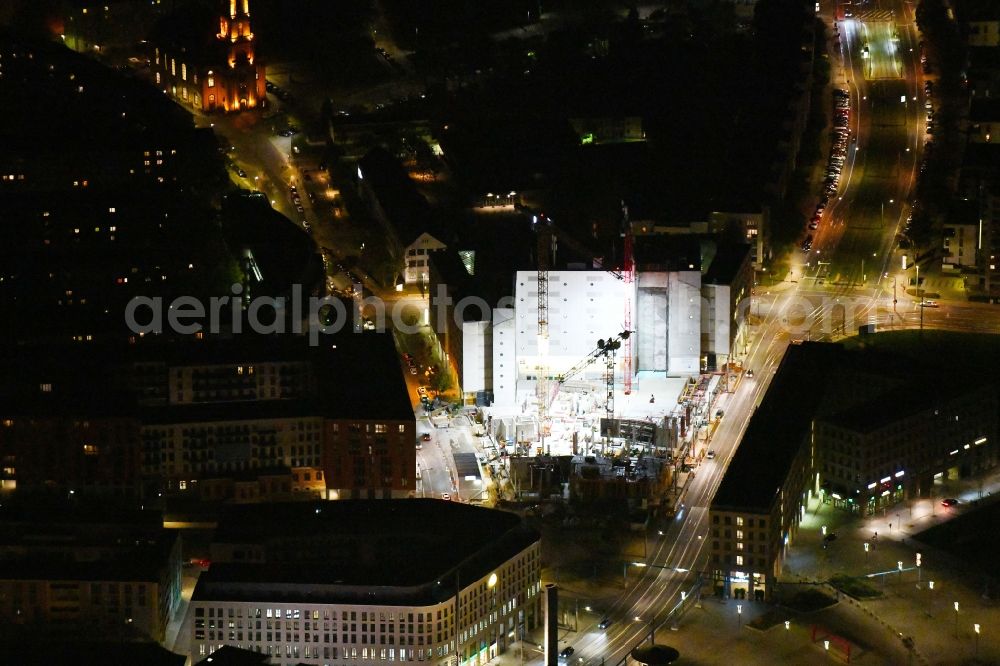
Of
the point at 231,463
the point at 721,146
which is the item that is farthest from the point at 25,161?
the point at 721,146

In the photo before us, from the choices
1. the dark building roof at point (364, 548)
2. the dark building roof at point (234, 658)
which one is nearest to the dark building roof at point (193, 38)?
the dark building roof at point (364, 548)

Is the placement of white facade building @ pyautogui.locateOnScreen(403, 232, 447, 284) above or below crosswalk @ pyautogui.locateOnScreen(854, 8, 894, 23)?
below

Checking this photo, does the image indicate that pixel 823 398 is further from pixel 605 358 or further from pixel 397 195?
pixel 397 195

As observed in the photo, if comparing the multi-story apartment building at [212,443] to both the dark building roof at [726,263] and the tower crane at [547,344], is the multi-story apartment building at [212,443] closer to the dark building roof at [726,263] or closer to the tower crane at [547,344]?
the tower crane at [547,344]

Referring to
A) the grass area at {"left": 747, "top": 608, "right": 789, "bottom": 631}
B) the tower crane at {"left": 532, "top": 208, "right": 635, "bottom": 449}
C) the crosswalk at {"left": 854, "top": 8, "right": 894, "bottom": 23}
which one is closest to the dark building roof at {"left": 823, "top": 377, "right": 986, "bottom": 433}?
the tower crane at {"left": 532, "top": 208, "right": 635, "bottom": 449}

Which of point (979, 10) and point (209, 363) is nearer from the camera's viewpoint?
point (209, 363)

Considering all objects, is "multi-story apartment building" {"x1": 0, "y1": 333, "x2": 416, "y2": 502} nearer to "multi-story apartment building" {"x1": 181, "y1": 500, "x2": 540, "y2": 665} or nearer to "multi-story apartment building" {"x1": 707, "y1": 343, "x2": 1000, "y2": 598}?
"multi-story apartment building" {"x1": 181, "y1": 500, "x2": 540, "y2": 665}

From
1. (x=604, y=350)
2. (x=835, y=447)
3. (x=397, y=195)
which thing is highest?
(x=397, y=195)

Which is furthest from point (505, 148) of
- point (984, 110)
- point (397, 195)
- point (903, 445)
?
point (903, 445)
